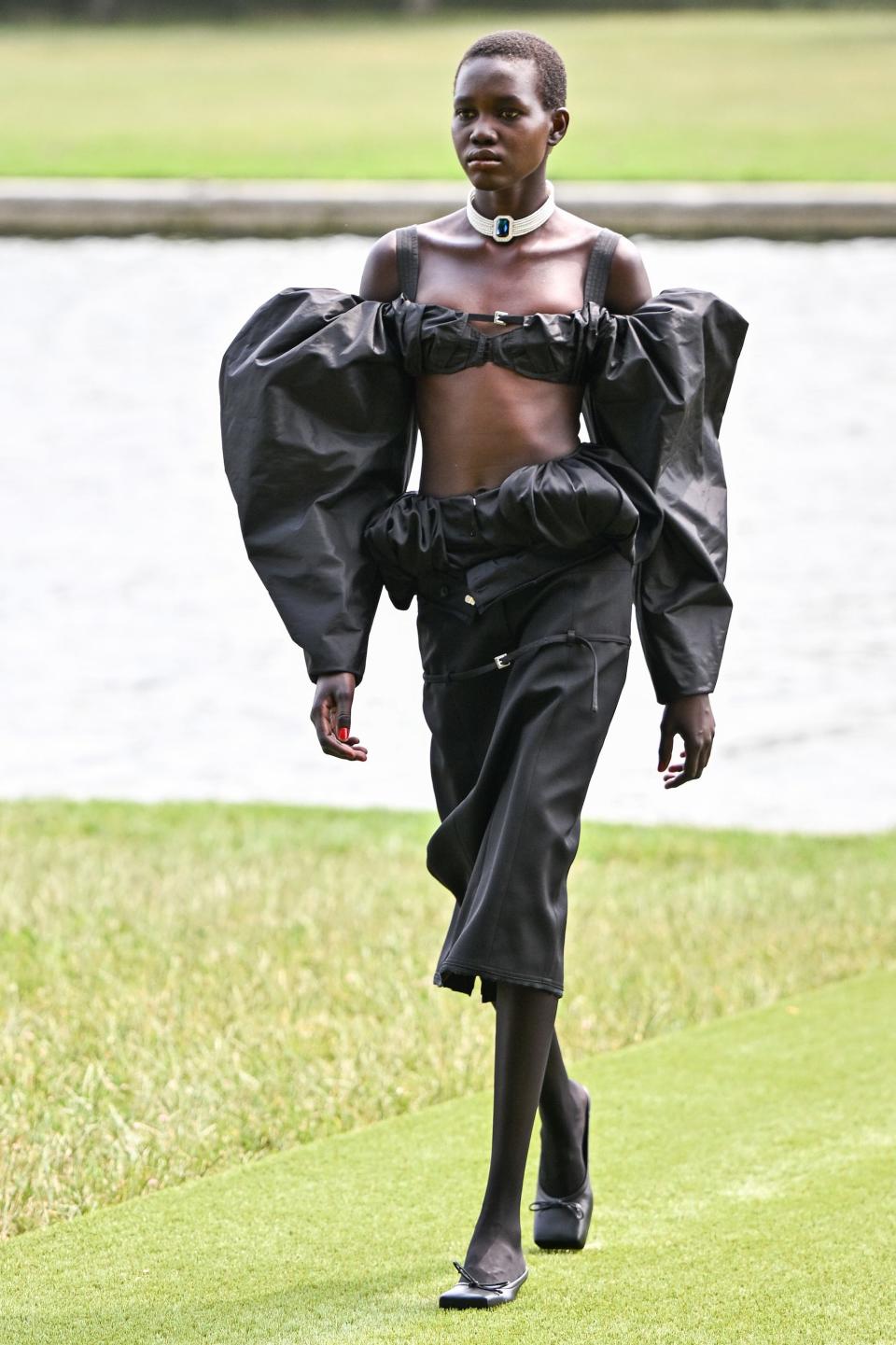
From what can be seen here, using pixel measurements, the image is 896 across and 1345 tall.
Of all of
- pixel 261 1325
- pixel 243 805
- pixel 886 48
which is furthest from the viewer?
pixel 886 48

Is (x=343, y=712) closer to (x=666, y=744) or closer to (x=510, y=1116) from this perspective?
(x=666, y=744)

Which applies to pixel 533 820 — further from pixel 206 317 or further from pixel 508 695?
pixel 206 317

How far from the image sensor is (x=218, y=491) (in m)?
14.8

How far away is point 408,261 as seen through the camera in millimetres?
3248

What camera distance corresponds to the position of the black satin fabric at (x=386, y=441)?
3.16m

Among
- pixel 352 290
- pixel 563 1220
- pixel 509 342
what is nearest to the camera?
pixel 509 342

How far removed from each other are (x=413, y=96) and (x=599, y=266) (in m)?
27.4

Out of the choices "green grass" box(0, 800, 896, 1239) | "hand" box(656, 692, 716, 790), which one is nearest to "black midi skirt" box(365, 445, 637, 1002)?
"hand" box(656, 692, 716, 790)

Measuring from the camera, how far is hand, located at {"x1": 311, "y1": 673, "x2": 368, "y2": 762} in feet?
10.4

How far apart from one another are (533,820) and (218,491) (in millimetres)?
11925

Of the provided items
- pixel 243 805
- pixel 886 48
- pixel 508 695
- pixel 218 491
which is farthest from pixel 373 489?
pixel 886 48

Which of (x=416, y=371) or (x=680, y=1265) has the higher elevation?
(x=416, y=371)

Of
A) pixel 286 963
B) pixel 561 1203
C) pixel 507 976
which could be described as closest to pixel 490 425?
pixel 507 976

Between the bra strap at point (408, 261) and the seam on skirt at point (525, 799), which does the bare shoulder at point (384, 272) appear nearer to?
the bra strap at point (408, 261)
